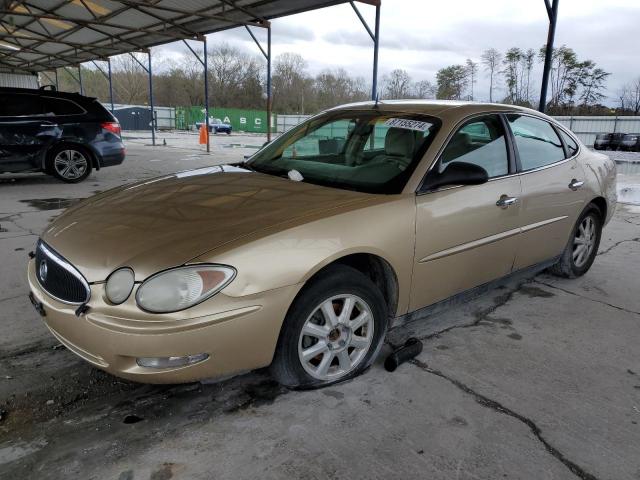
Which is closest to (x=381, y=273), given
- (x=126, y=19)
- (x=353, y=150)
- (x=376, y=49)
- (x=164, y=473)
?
(x=353, y=150)

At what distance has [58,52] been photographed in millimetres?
22047

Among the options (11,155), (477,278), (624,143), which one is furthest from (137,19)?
(624,143)

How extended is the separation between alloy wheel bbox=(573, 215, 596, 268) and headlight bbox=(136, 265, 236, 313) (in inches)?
137

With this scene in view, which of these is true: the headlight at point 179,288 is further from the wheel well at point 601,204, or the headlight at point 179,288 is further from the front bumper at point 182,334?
the wheel well at point 601,204

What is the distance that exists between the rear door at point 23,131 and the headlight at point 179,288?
7957mm

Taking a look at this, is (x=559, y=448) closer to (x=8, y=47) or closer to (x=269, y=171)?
(x=269, y=171)

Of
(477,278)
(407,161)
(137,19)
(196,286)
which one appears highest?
(137,19)

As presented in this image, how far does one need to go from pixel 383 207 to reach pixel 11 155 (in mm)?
8205

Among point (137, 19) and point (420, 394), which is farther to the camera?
point (137, 19)

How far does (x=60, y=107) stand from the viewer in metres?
8.75

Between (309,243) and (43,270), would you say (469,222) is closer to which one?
(309,243)

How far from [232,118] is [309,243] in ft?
154

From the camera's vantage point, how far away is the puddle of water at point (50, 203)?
22.9 ft

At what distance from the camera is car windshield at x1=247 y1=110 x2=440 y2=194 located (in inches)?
113
